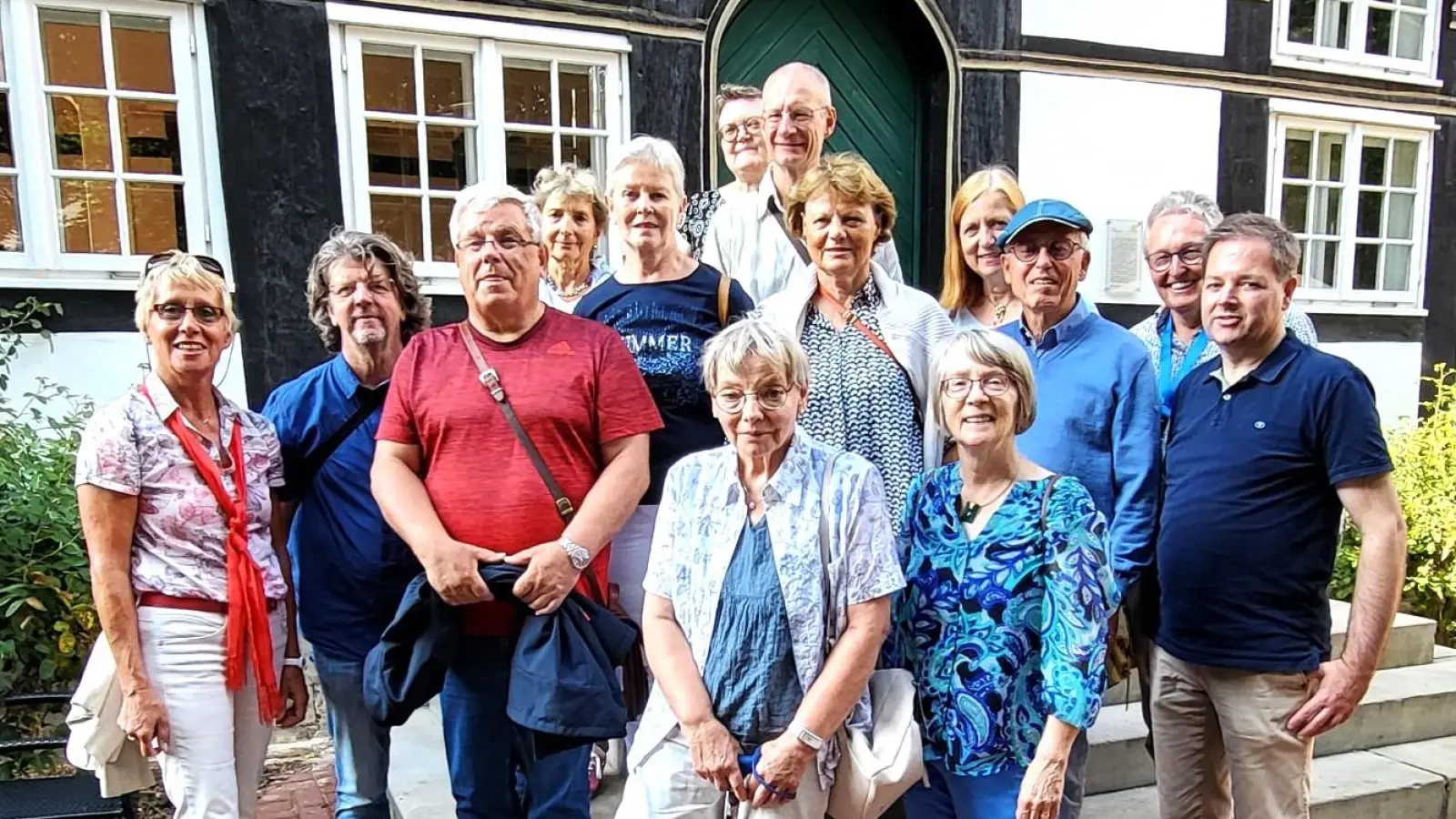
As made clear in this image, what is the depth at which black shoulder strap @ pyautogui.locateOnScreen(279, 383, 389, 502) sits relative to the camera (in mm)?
2188

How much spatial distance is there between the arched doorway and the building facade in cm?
1

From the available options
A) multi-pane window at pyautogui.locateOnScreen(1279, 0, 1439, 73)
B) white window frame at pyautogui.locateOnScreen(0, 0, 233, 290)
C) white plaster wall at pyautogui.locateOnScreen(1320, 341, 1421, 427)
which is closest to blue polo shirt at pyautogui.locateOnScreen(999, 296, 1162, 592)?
white window frame at pyautogui.locateOnScreen(0, 0, 233, 290)

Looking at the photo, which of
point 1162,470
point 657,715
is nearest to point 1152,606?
point 1162,470

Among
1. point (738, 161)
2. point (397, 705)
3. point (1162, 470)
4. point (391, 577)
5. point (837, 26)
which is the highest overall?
point (837, 26)

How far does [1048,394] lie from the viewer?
6.85 feet

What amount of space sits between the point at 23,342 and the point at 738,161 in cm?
334

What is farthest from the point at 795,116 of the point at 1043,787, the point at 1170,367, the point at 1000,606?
the point at 1043,787

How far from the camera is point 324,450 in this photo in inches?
86.2

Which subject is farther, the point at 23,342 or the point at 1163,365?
the point at 23,342

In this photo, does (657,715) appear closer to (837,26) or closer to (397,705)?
(397,705)

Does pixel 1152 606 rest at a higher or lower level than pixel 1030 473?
lower

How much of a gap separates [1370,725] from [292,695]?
12.1ft

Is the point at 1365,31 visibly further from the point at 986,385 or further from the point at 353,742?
the point at 353,742

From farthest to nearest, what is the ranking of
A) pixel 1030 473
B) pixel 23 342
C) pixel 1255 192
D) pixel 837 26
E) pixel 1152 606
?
pixel 1255 192
pixel 837 26
pixel 23 342
pixel 1152 606
pixel 1030 473
